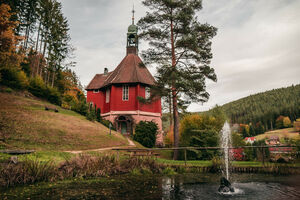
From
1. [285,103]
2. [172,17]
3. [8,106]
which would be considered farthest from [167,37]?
[285,103]

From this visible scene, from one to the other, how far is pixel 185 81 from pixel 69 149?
1026cm

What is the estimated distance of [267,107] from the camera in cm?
9712

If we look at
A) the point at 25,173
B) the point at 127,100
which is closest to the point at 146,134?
the point at 127,100

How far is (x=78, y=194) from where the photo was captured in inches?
221

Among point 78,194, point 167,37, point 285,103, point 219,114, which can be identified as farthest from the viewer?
point 285,103

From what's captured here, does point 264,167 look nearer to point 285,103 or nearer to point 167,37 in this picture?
point 167,37

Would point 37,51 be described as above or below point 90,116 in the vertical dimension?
above

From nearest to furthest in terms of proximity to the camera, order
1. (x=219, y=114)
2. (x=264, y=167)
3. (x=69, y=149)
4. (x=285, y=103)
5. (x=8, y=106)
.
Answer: (x=264, y=167)
(x=69, y=149)
(x=8, y=106)
(x=219, y=114)
(x=285, y=103)

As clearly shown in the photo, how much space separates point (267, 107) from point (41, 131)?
104 meters

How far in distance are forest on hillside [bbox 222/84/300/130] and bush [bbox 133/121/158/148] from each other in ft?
256

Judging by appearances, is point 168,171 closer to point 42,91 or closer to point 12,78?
point 12,78

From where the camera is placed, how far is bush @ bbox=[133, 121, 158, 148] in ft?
78.8

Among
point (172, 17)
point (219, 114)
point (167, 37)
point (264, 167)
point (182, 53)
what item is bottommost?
point (264, 167)

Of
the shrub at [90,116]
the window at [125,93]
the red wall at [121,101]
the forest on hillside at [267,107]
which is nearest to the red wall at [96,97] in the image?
the red wall at [121,101]
